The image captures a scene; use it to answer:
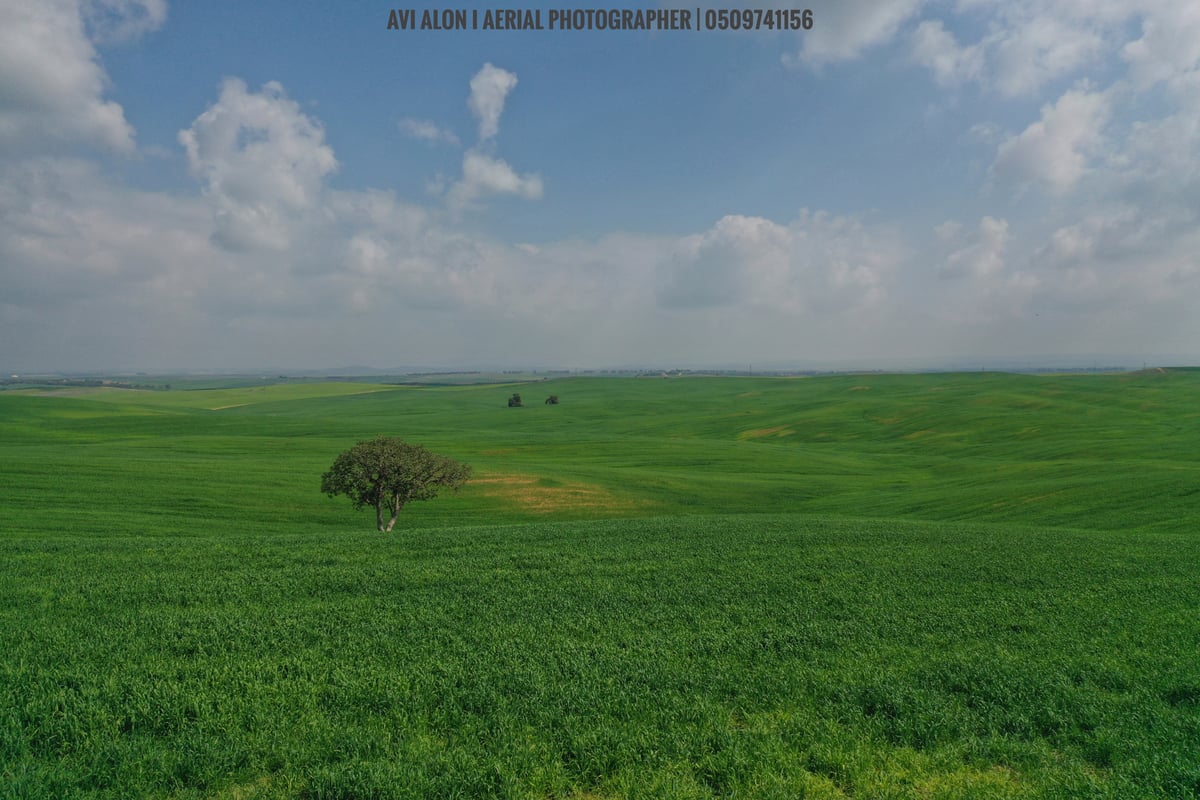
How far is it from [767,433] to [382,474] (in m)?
72.4

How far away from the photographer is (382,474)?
3356 centimetres

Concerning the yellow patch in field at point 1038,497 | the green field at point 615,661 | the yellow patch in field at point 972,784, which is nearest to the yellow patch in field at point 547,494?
the green field at point 615,661

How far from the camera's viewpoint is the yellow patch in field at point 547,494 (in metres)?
43.8

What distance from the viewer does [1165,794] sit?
7422 mm

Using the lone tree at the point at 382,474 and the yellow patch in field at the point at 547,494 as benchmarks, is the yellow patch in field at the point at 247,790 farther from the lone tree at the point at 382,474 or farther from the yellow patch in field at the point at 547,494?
→ the yellow patch in field at the point at 547,494

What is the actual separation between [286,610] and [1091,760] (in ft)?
50.7

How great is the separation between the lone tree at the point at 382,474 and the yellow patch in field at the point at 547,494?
33.2 ft

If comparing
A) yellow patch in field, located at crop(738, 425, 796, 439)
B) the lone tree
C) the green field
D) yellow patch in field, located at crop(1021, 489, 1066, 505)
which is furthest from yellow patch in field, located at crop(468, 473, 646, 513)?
yellow patch in field, located at crop(738, 425, 796, 439)

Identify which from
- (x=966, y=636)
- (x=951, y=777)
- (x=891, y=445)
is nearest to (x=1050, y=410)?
(x=891, y=445)

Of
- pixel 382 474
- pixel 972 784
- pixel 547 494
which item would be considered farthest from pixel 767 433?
pixel 972 784

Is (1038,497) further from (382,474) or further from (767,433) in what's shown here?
(767,433)

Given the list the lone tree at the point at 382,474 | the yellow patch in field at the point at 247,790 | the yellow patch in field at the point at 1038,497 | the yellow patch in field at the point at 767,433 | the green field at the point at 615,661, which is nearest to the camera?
the yellow patch in field at the point at 247,790

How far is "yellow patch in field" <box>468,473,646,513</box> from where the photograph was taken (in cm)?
4384

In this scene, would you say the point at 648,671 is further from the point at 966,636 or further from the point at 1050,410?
the point at 1050,410
